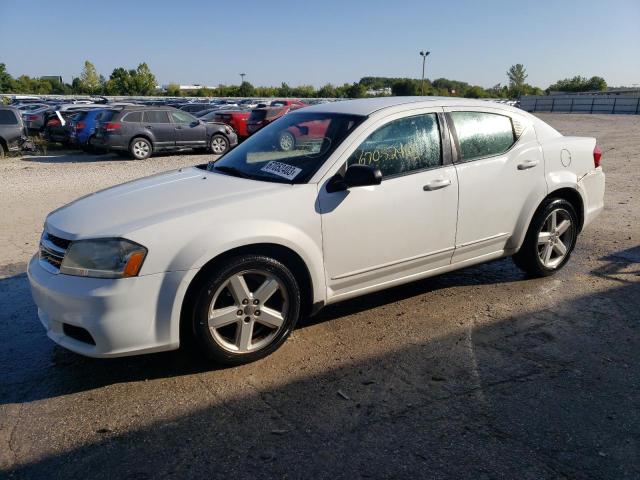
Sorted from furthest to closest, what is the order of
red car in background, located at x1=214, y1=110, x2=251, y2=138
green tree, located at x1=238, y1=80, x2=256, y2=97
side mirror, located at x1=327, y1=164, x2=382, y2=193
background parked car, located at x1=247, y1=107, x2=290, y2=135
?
green tree, located at x1=238, y1=80, x2=256, y2=97 < red car in background, located at x1=214, y1=110, x2=251, y2=138 < background parked car, located at x1=247, y1=107, x2=290, y2=135 < side mirror, located at x1=327, y1=164, x2=382, y2=193

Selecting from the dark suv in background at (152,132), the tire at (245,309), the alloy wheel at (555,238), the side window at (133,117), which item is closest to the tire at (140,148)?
the dark suv in background at (152,132)

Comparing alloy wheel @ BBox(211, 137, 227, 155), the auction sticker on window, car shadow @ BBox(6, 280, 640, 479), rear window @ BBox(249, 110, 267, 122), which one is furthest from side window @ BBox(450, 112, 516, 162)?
rear window @ BBox(249, 110, 267, 122)

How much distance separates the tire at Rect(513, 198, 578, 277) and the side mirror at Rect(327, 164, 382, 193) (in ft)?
6.33

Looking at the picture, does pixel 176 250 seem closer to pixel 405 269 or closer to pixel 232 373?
pixel 232 373

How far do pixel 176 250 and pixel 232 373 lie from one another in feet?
2.88

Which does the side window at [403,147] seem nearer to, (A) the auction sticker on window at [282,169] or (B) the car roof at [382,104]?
(B) the car roof at [382,104]

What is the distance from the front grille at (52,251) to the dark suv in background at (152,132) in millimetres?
12859

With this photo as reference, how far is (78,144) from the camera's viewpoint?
709 inches

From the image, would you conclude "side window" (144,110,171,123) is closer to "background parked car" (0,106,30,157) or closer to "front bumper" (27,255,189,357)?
"background parked car" (0,106,30,157)

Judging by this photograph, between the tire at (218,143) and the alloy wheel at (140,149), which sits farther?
the tire at (218,143)

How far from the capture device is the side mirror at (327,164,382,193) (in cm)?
355

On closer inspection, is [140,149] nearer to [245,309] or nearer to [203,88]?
[245,309]

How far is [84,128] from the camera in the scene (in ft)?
57.7

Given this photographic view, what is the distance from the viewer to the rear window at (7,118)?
1559 cm
